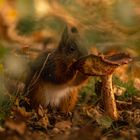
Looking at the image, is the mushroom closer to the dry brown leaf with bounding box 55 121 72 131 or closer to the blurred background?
the dry brown leaf with bounding box 55 121 72 131

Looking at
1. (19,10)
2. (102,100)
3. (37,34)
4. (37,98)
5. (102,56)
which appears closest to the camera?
(19,10)

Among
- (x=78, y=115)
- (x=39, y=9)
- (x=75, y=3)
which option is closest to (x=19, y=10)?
(x=39, y=9)

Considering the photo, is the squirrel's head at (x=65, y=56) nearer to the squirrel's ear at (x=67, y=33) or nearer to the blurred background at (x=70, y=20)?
the squirrel's ear at (x=67, y=33)

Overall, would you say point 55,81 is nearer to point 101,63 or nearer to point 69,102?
point 69,102

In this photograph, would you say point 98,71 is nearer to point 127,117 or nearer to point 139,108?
point 127,117

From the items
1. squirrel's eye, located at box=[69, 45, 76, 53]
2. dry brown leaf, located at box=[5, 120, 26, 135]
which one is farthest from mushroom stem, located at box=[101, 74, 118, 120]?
dry brown leaf, located at box=[5, 120, 26, 135]

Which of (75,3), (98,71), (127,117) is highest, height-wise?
(75,3)
